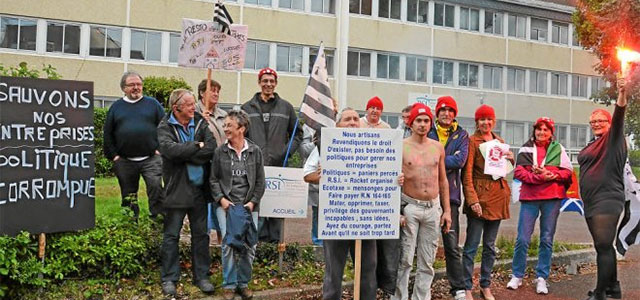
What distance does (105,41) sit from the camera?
26.4 m

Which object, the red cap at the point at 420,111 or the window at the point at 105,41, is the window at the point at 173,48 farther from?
the red cap at the point at 420,111

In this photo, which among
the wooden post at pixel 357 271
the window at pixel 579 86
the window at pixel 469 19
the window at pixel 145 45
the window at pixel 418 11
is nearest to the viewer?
the wooden post at pixel 357 271

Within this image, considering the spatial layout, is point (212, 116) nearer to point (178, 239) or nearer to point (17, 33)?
point (178, 239)

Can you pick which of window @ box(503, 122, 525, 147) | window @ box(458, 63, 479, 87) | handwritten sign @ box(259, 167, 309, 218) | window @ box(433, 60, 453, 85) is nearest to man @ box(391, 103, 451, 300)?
handwritten sign @ box(259, 167, 309, 218)

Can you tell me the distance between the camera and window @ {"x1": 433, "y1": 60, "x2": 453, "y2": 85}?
115 ft

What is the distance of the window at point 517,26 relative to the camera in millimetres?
37625

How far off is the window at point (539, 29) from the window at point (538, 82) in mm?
2051

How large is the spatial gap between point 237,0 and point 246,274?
79.0 feet

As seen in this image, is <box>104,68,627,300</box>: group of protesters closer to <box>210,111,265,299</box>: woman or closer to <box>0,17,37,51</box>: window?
<box>210,111,265,299</box>: woman

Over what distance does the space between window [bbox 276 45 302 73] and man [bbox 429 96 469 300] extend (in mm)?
23917

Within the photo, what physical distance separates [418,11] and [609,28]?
1297cm

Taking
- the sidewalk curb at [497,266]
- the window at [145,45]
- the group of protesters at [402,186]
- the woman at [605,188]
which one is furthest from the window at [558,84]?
the woman at [605,188]

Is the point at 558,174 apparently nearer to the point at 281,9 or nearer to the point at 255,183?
the point at 255,183

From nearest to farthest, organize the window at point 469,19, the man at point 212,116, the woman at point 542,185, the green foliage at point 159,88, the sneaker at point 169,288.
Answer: the sneaker at point 169,288, the man at point 212,116, the woman at point 542,185, the green foliage at point 159,88, the window at point 469,19
